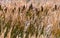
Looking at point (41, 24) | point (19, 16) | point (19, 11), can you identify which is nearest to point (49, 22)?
point (41, 24)

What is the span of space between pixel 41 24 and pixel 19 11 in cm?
60

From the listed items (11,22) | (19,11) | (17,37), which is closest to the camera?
(17,37)

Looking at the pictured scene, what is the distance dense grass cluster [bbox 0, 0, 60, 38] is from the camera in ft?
11.0

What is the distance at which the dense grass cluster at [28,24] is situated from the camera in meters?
3.34

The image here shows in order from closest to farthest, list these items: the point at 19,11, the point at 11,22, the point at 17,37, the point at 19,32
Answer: the point at 17,37
the point at 19,32
the point at 11,22
the point at 19,11

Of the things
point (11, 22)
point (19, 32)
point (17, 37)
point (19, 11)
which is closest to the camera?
point (17, 37)

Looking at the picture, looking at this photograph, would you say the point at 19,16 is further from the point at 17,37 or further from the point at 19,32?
the point at 17,37

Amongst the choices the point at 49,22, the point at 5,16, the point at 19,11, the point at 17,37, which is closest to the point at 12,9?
the point at 19,11

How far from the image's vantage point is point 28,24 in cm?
363

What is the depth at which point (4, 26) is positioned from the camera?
3.50 meters

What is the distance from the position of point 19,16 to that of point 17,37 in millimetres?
739

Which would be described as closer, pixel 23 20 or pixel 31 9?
pixel 23 20

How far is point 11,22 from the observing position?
3688 mm

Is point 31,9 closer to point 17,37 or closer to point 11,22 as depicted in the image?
point 11,22
